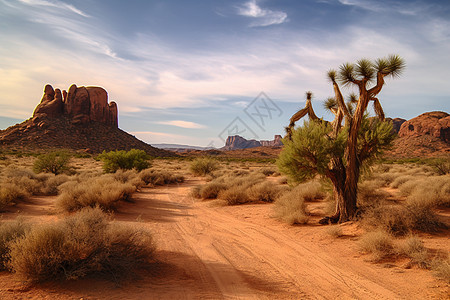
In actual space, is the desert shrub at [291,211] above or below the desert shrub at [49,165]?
below

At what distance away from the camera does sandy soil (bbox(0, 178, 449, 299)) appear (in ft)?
13.4

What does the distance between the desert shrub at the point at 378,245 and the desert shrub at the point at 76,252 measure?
16.8 feet

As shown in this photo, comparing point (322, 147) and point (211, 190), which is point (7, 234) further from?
point (211, 190)

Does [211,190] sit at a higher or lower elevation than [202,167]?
lower

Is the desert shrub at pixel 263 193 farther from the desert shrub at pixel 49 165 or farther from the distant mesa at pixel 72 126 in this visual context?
the distant mesa at pixel 72 126

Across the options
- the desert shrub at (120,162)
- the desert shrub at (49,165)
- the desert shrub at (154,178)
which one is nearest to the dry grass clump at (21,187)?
the desert shrub at (49,165)

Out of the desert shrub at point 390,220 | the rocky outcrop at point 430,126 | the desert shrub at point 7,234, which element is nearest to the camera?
the desert shrub at point 7,234

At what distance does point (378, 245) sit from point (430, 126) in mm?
94979

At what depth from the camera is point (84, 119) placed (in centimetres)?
6688

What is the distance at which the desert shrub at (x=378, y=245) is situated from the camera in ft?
19.8

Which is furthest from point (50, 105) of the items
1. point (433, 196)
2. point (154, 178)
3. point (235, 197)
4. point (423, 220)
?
point (423, 220)

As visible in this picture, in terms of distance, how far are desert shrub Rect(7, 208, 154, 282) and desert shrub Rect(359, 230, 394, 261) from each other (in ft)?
16.8

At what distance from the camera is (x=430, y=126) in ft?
261

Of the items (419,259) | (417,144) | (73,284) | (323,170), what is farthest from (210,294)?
(417,144)
